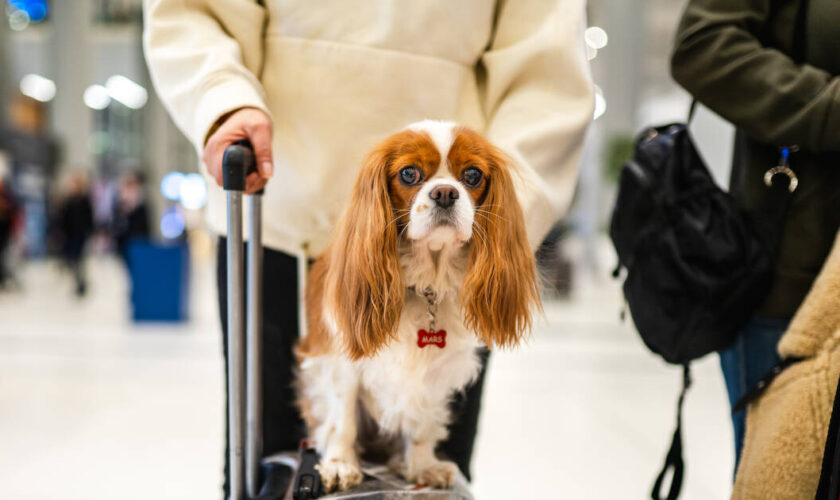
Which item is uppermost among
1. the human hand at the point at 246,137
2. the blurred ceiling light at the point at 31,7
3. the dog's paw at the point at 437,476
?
the blurred ceiling light at the point at 31,7

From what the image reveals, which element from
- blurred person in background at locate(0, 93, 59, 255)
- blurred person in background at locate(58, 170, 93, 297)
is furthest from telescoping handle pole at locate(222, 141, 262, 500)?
blurred person in background at locate(0, 93, 59, 255)

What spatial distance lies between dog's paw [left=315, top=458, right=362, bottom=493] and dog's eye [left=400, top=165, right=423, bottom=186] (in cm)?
55

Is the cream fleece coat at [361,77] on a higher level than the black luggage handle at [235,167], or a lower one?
higher

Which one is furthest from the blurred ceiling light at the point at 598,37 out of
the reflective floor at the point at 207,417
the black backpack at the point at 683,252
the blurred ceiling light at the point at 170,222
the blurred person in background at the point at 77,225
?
the black backpack at the point at 683,252

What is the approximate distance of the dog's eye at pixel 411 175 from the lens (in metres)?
1.06

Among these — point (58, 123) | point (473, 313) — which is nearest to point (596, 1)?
point (473, 313)

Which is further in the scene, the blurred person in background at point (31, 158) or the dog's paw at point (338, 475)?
the blurred person in background at point (31, 158)

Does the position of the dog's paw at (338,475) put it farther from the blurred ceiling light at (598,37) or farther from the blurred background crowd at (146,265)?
the blurred ceiling light at (598,37)

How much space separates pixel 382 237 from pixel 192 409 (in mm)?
3464

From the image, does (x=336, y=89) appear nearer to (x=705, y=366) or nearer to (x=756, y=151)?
(x=756, y=151)

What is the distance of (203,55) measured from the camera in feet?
3.92

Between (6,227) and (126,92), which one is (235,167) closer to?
(6,227)

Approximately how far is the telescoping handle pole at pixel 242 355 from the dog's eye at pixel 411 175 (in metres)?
0.26

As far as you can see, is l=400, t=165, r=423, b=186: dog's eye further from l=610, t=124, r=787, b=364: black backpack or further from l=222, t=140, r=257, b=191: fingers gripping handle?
l=610, t=124, r=787, b=364: black backpack
